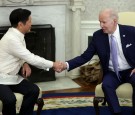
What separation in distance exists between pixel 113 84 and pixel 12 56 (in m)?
0.98

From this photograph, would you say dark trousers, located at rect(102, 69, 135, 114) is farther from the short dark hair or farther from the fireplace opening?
the fireplace opening

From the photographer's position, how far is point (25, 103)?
9.91 feet

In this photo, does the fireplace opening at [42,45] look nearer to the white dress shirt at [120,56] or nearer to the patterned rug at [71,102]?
the patterned rug at [71,102]

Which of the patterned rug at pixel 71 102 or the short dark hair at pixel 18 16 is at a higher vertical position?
the short dark hair at pixel 18 16

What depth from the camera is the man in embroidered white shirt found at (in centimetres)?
292

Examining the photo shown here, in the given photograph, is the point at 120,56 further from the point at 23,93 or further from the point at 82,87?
the point at 82,87

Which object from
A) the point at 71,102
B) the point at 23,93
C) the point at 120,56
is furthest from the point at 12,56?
the point at 71,102

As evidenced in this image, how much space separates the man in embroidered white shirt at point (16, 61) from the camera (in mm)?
2924

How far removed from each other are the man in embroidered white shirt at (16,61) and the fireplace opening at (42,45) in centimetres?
141

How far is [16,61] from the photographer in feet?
9.90

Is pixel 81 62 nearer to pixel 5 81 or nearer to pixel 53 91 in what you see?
pixel 5 81

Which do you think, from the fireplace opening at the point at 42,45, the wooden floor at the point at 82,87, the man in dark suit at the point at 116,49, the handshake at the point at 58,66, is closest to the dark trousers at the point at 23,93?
the handshake at the point at 58,66

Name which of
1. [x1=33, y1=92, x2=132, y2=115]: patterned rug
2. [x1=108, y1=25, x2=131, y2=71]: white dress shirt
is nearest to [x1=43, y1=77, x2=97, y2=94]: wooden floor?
[x1=33, y1=92, x2=132, y2=115]: patterned rug

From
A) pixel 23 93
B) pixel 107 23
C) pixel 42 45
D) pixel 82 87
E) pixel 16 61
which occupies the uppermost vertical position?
pixel 107 23
